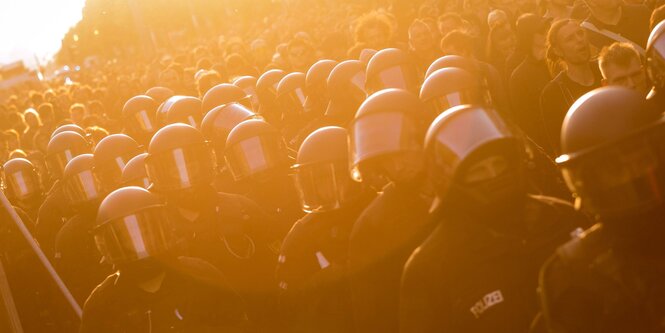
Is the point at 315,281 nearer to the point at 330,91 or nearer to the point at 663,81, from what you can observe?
the point at 663,81

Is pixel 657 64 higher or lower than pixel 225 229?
higher

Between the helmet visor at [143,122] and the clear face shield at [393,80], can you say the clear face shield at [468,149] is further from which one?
the helmet visor at [143,122]

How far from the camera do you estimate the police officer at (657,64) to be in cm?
438

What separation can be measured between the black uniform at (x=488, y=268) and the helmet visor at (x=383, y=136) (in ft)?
2.50

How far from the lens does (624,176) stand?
2926 millimetres

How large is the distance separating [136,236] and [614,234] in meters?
2.83

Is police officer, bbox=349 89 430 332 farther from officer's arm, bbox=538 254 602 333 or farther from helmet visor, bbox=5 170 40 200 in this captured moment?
helmet visor, bbox=5 170 40 200

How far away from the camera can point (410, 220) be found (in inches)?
166

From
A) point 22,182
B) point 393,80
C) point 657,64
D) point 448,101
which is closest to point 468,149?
point 657,64

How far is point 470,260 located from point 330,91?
3899 mm

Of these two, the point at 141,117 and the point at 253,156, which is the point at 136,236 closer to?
the point at 253,156

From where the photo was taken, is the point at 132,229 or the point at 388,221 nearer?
the point at 388,221

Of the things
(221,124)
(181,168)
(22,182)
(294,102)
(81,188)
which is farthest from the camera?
(22,182)

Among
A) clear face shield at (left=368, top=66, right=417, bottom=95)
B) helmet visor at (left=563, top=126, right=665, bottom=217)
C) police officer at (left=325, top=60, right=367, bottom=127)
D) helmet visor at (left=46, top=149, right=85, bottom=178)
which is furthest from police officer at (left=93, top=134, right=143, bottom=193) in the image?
helmet visor at (left=563, top=126, right=665, bottom=217)
